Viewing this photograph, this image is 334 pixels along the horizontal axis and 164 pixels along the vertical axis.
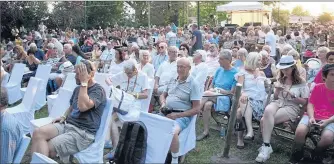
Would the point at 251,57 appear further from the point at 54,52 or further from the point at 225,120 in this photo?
the point at 54,52

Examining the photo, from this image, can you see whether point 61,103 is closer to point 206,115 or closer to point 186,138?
point 186,138

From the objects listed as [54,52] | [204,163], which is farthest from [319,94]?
[54,52]

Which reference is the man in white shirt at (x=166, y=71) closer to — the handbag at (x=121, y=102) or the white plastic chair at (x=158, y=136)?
the handbag at (x=121, y=102)

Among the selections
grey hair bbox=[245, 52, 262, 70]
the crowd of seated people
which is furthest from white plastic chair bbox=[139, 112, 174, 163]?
grey hair bbox=[245, 52, 262, 70]

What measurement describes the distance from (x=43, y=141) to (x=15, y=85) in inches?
146

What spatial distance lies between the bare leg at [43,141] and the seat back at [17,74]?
3657mm

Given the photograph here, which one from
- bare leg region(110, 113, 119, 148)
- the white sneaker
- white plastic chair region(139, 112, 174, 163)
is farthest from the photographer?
bare leg region(110, 113, 119, 148)

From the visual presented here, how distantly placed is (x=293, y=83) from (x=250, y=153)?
96cm

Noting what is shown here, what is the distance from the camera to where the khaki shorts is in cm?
338

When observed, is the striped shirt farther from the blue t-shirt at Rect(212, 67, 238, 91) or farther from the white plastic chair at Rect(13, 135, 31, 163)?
the blue t-shirt at Rect(212, 67, 238, 91)

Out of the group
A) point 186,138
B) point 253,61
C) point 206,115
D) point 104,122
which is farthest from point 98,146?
point 253,61

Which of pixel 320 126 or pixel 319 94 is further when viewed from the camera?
pixel 319 94

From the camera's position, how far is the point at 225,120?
5926 millimetres

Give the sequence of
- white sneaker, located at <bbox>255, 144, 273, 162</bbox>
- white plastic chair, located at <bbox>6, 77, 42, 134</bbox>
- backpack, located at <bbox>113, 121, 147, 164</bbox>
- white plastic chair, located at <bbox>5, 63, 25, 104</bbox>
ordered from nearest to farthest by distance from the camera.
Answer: backpack, located at <bbox>113, 121, 147, 164</bbox>
white sneaker, located at <bbox>255, 144, 273, 162</bbox>
white plastic chair, located at <bbox>6, 77, 42, 134</bbox>
white plastic chair, located at <bbox>5, 63, 25, 104</bbox>
